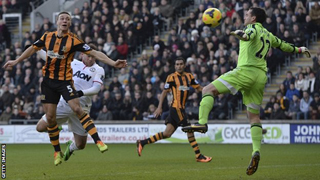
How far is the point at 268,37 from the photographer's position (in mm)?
10484

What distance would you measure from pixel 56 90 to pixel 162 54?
48.6 ft

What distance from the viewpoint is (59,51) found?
1132cm

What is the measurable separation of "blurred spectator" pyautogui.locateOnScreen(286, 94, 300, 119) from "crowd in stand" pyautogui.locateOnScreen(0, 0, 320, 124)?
0.07ft

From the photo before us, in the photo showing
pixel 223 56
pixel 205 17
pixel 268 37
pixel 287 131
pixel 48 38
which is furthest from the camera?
pixel 223 56

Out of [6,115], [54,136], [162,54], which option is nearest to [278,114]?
[162,54]

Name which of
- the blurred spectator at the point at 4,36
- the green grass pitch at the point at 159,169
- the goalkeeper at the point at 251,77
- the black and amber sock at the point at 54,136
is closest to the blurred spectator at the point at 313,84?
the green grass pitch at the point at 159,169

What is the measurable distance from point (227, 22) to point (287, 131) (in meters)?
5.01

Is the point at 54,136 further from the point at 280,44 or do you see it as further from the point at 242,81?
the point at 280,44

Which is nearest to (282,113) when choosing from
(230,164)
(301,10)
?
(301,10)

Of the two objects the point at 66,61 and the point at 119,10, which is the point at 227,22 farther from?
the point at 66,61

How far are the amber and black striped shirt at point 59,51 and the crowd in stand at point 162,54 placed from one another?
1231cm

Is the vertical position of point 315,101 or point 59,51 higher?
point 59,51

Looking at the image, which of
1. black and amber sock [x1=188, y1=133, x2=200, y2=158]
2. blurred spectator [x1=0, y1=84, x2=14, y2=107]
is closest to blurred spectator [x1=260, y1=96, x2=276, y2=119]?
black and amber sock [x1=188, y1=133, x2=200, y2=158]

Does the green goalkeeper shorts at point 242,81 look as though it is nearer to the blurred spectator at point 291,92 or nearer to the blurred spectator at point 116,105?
the blurred spectator at point 291,92
